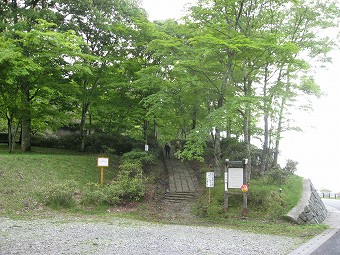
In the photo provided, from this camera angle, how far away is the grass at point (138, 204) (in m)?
11.1

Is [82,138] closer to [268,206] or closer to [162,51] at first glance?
[162,51]

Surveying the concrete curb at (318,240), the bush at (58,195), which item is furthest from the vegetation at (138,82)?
the concrete curb at (318,240)

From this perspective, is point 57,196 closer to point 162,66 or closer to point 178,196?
point 178,196

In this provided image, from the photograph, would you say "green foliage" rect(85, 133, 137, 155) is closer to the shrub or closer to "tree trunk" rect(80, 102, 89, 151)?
"tree trunk" rect(80, 102, 89, 151)

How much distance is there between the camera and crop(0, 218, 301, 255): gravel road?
6754 mm

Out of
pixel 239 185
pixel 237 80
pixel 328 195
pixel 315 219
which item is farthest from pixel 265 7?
pixel 328 195

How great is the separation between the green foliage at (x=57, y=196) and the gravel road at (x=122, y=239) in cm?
175

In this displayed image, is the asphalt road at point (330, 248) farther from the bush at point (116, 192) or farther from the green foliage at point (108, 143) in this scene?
the green foliage at point (108, 143)

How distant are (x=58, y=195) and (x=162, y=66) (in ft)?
26.8

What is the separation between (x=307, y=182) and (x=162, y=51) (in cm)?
974

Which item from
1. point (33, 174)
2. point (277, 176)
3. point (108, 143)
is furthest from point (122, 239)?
point (108, 143)

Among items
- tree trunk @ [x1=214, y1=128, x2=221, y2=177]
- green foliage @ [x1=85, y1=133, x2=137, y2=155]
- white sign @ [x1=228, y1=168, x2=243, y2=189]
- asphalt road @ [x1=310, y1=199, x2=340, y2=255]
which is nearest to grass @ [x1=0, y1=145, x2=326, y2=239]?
white sign @ [x1=228, y1=168, x2=243, y2=189]

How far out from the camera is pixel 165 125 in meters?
23.5

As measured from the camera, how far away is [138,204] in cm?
1344
